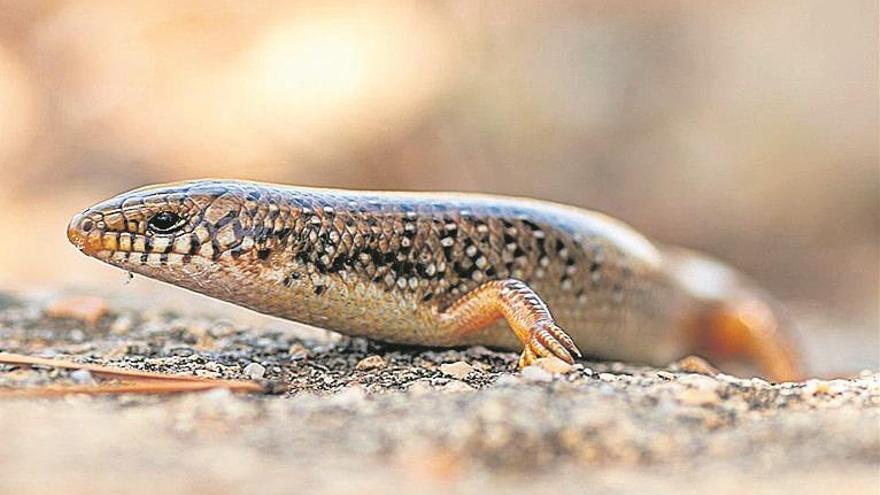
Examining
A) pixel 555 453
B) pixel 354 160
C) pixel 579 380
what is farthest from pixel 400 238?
pixel 354 160

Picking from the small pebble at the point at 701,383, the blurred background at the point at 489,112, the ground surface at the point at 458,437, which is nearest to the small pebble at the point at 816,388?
the ground surface at the point at 458,437

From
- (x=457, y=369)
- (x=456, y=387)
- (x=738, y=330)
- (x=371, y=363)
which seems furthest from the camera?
(x=738, y=330)

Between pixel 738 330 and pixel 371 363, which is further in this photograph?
pixel 738 330

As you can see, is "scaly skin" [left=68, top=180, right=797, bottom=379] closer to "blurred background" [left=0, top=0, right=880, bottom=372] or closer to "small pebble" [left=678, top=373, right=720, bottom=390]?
"small pebble" [left=678, top=373, right=720, bottom=390]

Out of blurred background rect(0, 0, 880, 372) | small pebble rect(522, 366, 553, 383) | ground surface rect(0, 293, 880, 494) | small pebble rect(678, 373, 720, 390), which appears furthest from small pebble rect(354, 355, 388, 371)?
blurred background rect(0, 0, 880, 372)

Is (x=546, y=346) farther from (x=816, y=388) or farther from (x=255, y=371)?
(x=255, y=371)

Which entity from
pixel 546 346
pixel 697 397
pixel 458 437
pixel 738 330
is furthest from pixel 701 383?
pixel 738 330

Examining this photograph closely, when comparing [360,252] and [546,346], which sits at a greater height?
[360,252]
